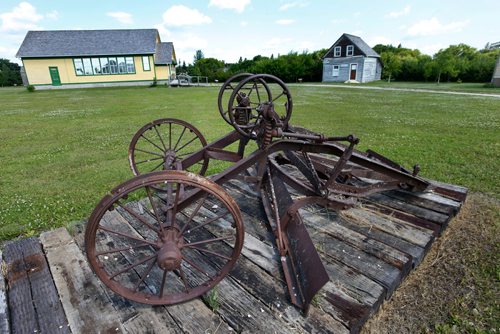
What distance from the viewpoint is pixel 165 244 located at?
1913 millimetres

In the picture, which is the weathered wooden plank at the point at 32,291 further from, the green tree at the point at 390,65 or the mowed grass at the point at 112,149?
the green tree at the point at 390,65

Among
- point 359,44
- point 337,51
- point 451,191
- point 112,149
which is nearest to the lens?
point 451,191

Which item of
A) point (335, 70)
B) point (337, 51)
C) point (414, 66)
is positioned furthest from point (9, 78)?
→ point (414, 66)

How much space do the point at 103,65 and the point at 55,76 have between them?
183 inches

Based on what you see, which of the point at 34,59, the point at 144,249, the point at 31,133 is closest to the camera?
the point at 144,249

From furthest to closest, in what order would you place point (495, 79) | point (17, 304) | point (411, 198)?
point (495, 79), point (411, 198), point (17, 304)

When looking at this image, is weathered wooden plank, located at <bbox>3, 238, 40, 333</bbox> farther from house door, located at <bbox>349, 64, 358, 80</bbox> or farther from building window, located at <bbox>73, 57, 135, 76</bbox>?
house door, located at <bbox>349, 64, 358, 80</bbox>

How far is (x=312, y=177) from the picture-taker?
2.69 metres

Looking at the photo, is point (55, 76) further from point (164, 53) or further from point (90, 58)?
point (164, 53)

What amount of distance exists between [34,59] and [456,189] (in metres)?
35.7

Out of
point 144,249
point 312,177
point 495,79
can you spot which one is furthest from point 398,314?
point 495,79

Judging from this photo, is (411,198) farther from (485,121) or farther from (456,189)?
(485,121)

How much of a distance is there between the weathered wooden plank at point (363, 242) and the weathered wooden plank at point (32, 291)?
2.06m

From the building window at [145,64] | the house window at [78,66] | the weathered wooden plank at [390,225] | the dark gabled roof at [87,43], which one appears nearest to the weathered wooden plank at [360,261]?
the weathered wooden plank at [390,225]
